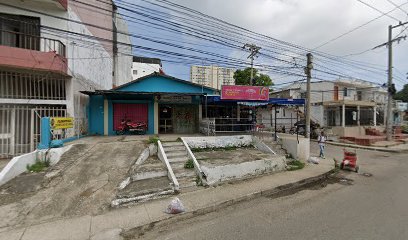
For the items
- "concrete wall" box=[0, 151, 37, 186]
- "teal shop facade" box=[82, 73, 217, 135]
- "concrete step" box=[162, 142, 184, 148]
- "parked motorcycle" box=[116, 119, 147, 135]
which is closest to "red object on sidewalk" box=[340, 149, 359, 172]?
"concrete step" box=[162, 142, 184, 148]

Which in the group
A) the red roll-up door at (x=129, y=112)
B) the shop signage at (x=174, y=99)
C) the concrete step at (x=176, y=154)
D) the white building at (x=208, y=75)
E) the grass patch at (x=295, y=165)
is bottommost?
the grass patch at (x=295, y=165)

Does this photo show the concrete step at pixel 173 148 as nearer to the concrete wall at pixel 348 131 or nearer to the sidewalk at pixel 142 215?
the sidewalk at pixel 142 215

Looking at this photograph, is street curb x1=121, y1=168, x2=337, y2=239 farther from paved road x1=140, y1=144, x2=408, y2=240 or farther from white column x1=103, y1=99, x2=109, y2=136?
white column x1=103, y1=99, x2=109, y2=136

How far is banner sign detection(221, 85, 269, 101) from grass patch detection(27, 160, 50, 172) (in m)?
8.53

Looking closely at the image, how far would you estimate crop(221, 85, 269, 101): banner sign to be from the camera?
1248cm

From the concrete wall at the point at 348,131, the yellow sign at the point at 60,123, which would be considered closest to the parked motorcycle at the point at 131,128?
the yellow sign at the point at 60,123

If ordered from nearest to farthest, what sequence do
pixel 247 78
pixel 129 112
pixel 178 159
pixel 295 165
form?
pixel 178 159 < pixel 295 165 < pixel 129 112 < pixel 247 78

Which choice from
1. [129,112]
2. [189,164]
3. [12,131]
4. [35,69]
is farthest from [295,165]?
[12,131]

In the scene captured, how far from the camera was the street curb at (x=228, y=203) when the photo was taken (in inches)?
187

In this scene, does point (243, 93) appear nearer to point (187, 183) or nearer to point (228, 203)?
point (187, 183)

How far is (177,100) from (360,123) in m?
24.1

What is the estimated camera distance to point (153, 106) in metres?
14.8

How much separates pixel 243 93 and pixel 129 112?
735 centimetres

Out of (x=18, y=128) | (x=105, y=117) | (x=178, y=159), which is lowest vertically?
(x=178, y=159)
